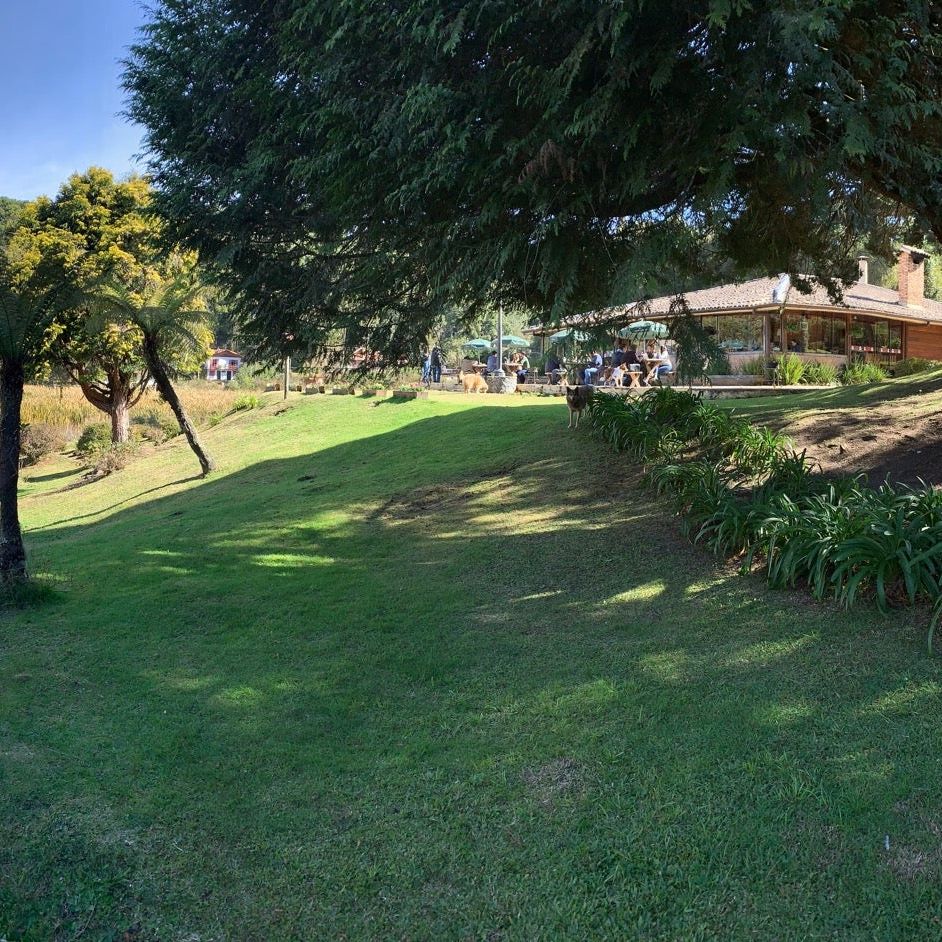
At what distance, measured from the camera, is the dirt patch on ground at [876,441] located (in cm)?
884

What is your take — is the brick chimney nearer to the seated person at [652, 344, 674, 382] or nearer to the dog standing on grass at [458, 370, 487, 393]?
the seated person at [652, 344, 674, 382]

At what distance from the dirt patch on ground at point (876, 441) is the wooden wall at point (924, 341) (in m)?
26.4

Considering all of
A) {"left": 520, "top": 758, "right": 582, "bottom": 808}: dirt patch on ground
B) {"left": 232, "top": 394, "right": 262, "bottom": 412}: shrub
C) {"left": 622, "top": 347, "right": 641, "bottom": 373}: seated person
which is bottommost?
{"left": 520, "top": 758, "right": 582, "bottom": 808}: dirt patch on ground

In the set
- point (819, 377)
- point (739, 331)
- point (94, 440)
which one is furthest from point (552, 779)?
point (739, 331)

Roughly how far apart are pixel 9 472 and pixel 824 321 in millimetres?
28816

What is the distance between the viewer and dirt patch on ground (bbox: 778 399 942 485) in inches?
348

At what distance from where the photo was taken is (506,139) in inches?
253

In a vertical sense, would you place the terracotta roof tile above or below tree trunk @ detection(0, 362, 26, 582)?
above

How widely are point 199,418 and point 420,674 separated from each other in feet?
88.9

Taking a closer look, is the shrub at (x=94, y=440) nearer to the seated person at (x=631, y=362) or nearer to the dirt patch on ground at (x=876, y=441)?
the seated person at (x=631, y=362)

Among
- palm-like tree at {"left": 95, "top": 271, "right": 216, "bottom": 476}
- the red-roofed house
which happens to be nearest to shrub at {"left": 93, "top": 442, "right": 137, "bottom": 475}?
palm-like tree at {"left": 95, "top": 271, "right": 216, "bottom": 476}

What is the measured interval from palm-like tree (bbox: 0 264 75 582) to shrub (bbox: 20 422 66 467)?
833 inches

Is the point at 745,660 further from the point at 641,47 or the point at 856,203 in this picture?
the point at 856,203

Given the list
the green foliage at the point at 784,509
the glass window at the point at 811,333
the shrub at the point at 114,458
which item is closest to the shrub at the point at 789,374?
the glass window at the point at 811,333
